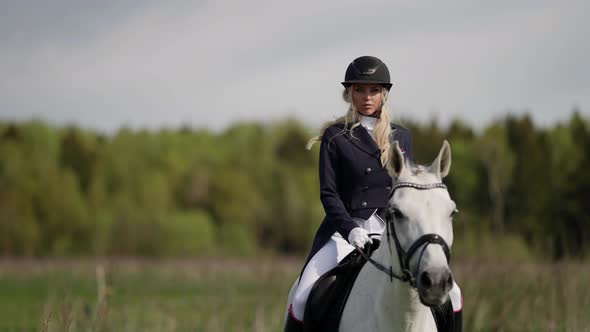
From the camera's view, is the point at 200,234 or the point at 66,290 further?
the point at 200,234

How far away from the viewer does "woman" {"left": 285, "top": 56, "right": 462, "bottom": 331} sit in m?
5.15

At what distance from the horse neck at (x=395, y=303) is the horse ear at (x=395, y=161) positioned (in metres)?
0.41

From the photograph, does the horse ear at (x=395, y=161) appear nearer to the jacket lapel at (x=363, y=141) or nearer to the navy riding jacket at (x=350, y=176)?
the navy riding jacket at (x=350, y=176)

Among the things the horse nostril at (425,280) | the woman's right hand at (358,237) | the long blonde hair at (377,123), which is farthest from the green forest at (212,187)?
the horse nostril at (425,280)

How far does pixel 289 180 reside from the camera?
64188mm

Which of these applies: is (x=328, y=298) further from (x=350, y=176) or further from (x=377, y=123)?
(x=377, y=123)

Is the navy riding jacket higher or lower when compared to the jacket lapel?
lower

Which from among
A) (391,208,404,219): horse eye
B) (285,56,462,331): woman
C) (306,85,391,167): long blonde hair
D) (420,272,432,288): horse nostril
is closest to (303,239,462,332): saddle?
(285,56,462,331): woman

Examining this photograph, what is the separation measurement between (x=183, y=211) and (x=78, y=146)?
9.73 metres

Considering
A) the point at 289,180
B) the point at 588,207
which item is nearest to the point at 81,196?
the point at 289,180

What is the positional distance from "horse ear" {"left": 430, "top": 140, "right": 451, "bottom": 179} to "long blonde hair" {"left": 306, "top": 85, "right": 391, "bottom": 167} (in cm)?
76

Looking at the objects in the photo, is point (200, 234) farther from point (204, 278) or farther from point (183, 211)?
point (204, 278)

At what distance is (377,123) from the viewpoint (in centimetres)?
536

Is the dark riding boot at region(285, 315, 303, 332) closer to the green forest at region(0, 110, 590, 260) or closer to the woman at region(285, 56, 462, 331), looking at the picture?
the woman at region(285, 56, 462, 331)
